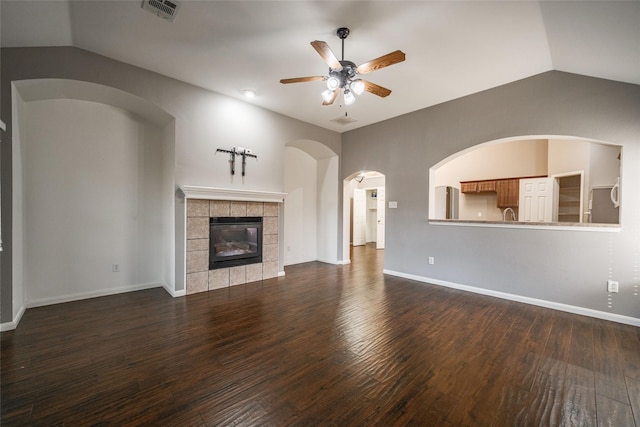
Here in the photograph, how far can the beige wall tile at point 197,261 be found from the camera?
3.75 meters

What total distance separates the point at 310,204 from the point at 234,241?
2.44 m

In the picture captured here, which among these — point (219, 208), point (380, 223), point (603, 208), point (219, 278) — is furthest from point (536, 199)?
point (219, 278)

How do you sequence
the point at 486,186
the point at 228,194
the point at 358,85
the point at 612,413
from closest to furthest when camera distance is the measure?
the point at 612,413 → the point at 358,85 → the point at 228,194 → the point at 486,186

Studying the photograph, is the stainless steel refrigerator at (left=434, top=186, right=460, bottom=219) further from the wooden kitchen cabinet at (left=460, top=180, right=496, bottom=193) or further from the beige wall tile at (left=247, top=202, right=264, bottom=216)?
the beige wall tile at (left=247, top=202, right=264, bottom=216)

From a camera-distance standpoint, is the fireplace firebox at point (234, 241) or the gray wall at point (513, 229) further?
the fireplace firebox at point (234, 241)

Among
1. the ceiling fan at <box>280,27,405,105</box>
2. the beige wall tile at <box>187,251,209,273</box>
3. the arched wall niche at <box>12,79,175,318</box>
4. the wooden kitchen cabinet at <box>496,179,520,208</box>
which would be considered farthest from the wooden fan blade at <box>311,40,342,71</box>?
the wooden kitchen cabinet at <box>496,179,520,208</box>

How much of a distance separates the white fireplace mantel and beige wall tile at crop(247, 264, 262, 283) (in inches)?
47.1

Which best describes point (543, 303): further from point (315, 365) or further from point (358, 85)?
point (358, 85)

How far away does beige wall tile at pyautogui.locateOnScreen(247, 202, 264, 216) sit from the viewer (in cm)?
441

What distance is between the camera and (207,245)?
391 centimetres

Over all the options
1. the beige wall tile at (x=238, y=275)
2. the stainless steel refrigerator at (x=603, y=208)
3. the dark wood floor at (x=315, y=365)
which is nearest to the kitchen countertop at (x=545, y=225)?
the stainless steel refrigerator at (x=603, y=208)

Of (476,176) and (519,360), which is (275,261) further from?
(476,176)

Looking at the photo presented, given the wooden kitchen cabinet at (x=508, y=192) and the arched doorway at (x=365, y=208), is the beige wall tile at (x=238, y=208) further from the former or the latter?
the wooden kitchen cabinet at (x=508, y=192)

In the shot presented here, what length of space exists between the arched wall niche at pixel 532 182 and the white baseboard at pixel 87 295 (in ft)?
16.5
